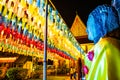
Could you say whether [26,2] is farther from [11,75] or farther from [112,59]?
[11,75]

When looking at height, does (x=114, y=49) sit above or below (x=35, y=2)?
below

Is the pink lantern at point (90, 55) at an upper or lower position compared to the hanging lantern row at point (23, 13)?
lower

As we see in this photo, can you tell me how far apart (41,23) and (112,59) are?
7.36 metres

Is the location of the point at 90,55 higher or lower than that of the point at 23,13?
lower

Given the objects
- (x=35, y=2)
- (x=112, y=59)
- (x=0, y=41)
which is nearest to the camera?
(x=112, y=59)

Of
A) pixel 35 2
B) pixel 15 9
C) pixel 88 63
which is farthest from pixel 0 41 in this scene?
pixel 88 63

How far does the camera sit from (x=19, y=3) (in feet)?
21.2

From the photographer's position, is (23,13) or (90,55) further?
(23,13)

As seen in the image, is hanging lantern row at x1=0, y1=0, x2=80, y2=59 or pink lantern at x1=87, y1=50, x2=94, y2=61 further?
hanging lantern row at x1=0, y1=0, x2=80, y2=59

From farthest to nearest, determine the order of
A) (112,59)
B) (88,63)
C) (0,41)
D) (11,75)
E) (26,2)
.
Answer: (11,75) < (0,41) < (26,2) < (88,63) < (112,59)

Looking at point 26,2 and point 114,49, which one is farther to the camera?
point 26,2

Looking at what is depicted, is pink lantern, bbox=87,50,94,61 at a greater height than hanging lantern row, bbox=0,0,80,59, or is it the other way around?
hanging lantern row, bbox=0,0,80,59

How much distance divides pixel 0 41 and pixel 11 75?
4.57 metres

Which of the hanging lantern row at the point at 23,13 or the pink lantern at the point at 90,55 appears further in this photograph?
the hanging lantern row at the point at 23,13
